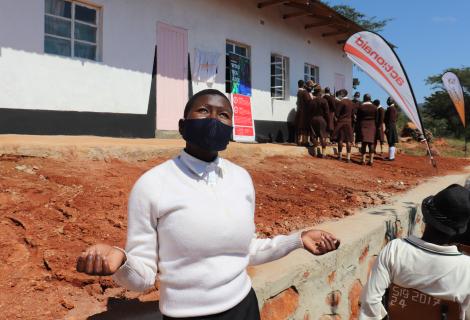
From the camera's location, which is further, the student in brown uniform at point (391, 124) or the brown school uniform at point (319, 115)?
the student in brown uniform at point (391, 124)

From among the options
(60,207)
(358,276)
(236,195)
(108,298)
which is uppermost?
(236,195)

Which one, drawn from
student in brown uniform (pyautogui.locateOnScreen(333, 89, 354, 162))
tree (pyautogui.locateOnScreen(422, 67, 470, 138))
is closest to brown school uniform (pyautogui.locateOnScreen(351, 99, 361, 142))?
student in brown uniform (pyautogui.locateOnScreen(333, 89, 354, 162))

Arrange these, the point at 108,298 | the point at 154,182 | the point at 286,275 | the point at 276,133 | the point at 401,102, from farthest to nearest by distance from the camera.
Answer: the point at 276,133, the point at 401,102, the point at 286,275, the point at 108,298, the point at 154,182

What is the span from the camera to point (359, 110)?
11.6m

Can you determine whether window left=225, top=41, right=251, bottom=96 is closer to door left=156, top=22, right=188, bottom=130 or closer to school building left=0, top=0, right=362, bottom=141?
school building left=0, top=0, right=362, bottom=141

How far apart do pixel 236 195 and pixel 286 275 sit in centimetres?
127

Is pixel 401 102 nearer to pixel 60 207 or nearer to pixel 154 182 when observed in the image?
pixel 60 207

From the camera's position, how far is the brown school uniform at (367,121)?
11.0 meters

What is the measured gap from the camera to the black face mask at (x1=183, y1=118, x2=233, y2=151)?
1730mm

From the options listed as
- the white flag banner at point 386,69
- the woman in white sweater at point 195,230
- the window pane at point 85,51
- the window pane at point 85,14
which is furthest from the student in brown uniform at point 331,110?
the woman in white sweater at point 195,230

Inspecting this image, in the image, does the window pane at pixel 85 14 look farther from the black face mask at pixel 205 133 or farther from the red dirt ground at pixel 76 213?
the black face mask at pixel 205 133

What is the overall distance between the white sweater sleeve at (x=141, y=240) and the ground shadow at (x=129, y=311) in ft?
2.02

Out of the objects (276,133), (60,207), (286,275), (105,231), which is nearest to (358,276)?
(286,275)

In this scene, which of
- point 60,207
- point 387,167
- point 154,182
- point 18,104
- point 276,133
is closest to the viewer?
point 154,182
